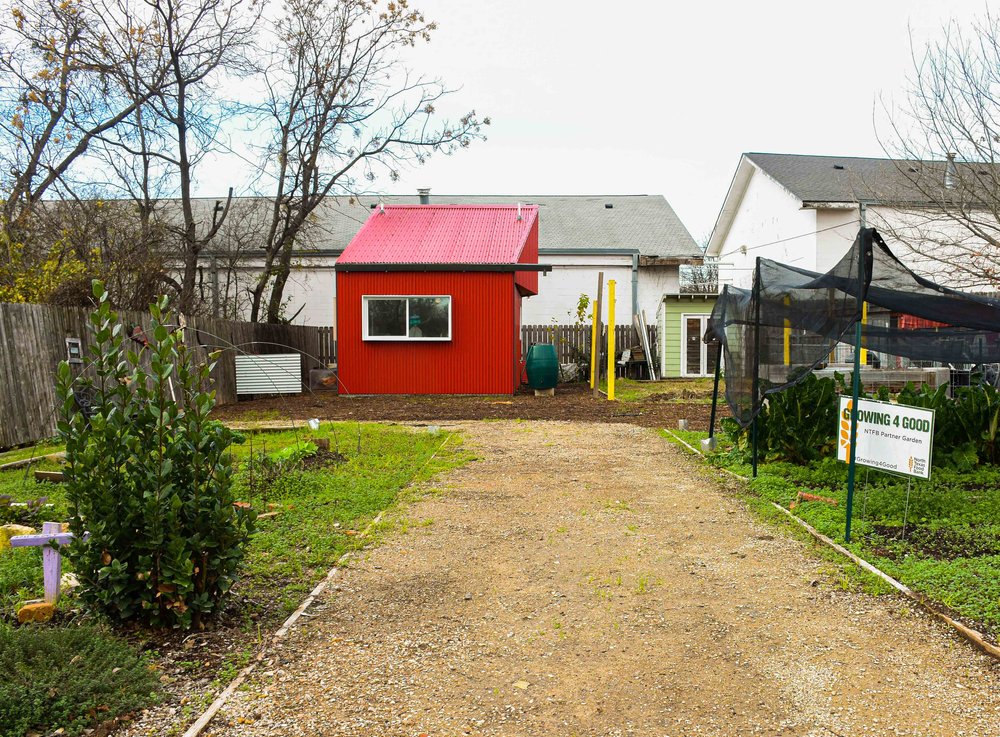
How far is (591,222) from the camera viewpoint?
3169 cm

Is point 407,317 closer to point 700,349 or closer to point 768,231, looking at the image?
point 700,349

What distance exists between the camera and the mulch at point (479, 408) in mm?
13711

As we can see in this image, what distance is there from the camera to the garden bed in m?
3.69

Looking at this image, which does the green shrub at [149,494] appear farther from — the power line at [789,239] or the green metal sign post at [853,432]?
the power line at [789,239]

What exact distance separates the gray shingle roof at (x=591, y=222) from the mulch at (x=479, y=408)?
11636 mm

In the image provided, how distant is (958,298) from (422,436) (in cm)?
682

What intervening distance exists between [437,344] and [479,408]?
3.27 meters

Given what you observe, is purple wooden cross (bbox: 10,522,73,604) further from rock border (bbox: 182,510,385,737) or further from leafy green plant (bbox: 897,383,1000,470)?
leafy green plant (bbox: 897,383,1000,470)

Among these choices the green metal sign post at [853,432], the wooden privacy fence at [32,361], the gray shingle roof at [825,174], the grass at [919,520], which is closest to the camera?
the grass at [919,520]

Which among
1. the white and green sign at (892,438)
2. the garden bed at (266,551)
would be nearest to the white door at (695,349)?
the garden bed at (266,551)

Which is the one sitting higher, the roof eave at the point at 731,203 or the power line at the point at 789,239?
the roof eave at the point at 731,203

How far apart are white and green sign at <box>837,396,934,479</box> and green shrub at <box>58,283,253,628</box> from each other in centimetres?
417

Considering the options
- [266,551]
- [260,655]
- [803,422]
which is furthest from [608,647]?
[803,422]

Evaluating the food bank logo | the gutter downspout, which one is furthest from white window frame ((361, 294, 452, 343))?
the food bank logo
